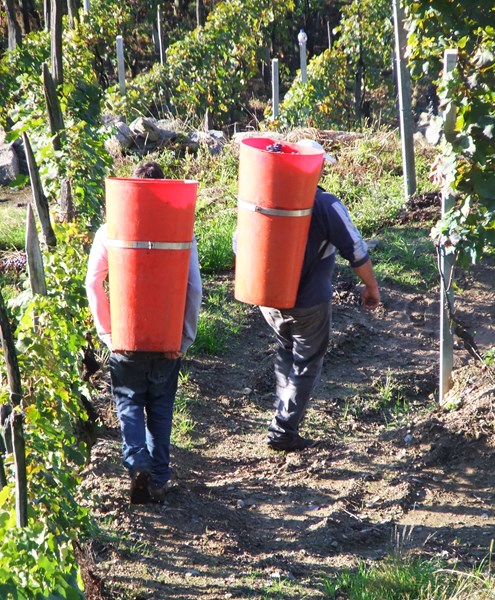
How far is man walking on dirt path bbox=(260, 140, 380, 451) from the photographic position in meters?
4.29

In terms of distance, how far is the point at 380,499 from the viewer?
416 cm

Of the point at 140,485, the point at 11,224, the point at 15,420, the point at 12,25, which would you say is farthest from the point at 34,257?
the point at 12,25

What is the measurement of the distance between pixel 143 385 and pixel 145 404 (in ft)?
0.37

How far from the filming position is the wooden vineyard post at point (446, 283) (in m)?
4.29

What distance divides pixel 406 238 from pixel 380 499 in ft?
11.7

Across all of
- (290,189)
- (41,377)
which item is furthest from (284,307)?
(41,377)

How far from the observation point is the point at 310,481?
4.39 m

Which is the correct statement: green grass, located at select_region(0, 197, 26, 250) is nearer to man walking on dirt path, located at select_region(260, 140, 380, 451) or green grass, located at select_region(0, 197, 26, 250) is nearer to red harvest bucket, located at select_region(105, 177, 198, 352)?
man walking on dirt path, located at select_region(260, 140, 380, 451)

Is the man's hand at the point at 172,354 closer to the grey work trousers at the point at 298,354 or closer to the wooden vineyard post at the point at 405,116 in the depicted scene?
the grey work trousers at the point at 298,354

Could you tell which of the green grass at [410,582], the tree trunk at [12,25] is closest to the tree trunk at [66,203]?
the green grass at [410,582]

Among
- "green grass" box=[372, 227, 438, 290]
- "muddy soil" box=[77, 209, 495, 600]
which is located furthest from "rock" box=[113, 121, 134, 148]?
"muddy soil" box=[77, 209, 495, 600]

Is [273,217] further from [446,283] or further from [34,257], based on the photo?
[34,257]

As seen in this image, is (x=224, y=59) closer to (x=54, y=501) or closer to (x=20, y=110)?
(x=20, y=110)

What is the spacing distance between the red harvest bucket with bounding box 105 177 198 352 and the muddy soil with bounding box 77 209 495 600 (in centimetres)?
75
